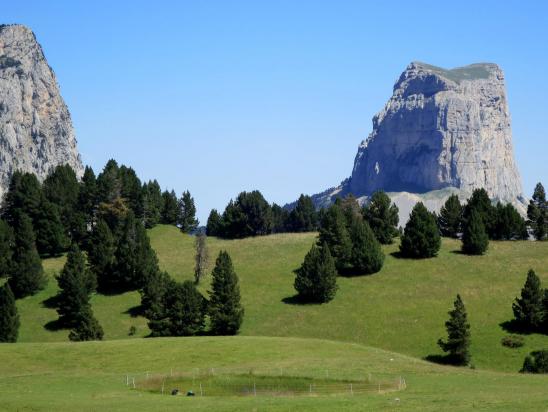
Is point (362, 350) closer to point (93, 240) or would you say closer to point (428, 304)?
point (428, 304)

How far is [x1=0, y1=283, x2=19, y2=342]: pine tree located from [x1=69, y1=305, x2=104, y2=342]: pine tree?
6.60 meters

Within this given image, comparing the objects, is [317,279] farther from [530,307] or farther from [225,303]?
[530,307]

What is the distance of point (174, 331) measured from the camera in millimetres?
104812

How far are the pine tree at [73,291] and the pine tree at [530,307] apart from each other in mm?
52790

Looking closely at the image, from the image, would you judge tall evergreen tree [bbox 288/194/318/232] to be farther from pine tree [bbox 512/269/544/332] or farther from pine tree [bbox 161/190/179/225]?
pine tree [bbox 512/269/544/332]

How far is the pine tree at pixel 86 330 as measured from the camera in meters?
103

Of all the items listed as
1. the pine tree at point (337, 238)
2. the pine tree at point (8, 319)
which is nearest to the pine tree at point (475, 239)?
the pine tree at point (337, 238)

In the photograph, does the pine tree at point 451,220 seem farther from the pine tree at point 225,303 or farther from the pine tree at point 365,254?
the pine tree at point 225,303

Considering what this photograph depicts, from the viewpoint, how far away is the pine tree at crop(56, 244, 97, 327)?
362 ft

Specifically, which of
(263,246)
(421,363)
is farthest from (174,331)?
(263,246)

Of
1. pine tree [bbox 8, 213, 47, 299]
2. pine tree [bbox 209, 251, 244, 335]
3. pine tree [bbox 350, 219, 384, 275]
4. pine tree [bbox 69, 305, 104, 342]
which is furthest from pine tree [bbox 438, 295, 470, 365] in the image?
pine tree [bbox 8, 213, 47, 299]

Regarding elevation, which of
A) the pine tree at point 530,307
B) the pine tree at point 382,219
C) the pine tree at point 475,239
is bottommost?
the pine tree at point 530,307

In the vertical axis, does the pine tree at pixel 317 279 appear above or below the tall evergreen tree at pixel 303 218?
below

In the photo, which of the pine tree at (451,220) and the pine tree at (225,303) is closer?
the pine tree at (225,303)
